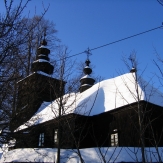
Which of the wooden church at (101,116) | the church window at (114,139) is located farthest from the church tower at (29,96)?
the church window at (114,139)

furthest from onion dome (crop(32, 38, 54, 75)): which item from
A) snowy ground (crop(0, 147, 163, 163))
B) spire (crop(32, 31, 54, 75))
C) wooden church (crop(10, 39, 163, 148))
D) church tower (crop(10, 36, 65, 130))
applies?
snowy ground (crop(0, 147, 163, 163))

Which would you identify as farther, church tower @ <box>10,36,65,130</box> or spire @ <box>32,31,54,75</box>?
spire @ <box>32,31,54,75</box>

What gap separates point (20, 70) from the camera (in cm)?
576

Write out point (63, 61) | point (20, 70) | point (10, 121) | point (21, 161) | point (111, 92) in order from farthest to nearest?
1. point (111, 92)
2. point (21, 161)
3. point (63, 61)
4. point (10, 121)
5. point (20, 70)

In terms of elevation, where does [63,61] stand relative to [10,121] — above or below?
above

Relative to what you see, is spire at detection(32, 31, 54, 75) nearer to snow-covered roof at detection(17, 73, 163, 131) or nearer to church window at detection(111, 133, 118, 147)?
snow-covered roof at detection(17, 73, 163, 131)

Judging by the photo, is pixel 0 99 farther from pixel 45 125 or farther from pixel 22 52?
pixel 45 125

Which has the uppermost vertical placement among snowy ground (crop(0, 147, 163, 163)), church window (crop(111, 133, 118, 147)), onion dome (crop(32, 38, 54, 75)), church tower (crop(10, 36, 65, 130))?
onion dome (crop(32, 38, 54, 75))

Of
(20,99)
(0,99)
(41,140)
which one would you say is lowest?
(41,140)

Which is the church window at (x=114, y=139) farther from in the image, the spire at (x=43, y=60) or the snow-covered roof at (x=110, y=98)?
the spire at (x=43, y=60)

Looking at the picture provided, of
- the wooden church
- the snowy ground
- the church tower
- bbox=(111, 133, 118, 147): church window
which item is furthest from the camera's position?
bbox=(111, 133, 118, 147): church window

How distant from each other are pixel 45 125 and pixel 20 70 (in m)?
10.3

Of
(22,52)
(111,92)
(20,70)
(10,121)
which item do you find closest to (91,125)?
(111,92)

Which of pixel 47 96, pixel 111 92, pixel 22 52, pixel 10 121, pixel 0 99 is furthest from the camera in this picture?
pixel 47 96
